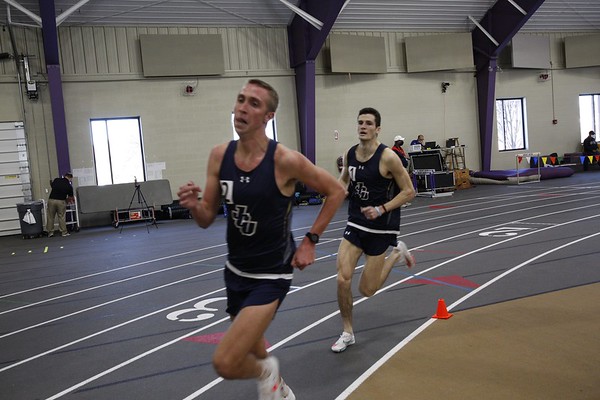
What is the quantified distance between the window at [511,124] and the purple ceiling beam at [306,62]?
9493 millimetres

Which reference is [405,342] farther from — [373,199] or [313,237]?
[313,237]

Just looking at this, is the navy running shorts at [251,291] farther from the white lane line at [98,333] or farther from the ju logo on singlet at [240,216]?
→ the white lane line at [98,333]

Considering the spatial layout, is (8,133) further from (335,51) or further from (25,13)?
(335,51)

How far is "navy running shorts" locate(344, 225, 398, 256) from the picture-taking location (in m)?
5.02

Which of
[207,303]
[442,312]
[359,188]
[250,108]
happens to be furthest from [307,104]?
[250,108]

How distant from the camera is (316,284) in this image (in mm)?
7188

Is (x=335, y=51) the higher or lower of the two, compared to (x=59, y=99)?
higher

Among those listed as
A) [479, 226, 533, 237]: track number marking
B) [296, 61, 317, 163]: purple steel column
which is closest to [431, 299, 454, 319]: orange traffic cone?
[479, 226, 533, 237]: track number marking

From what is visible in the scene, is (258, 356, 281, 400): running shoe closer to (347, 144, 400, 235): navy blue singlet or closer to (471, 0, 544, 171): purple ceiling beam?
(347, 144, 400, 235): navy blue singlet

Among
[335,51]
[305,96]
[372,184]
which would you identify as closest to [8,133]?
[305,96]

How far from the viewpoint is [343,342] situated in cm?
462

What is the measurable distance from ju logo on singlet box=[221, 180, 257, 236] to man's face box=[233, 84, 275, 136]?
322 millimetres

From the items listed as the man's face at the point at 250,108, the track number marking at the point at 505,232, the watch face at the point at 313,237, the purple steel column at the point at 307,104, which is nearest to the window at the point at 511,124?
the purple steel column at the point at 307,104

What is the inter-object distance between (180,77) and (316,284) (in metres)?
13.1
